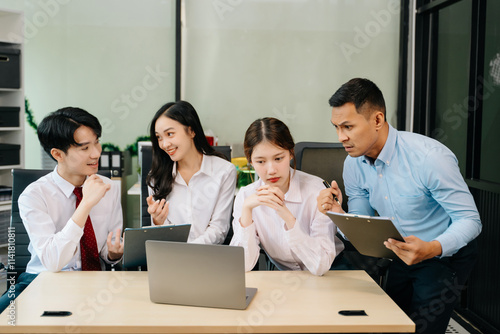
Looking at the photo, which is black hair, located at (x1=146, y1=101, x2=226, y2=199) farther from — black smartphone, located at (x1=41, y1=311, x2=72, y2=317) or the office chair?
black smartphone, located at (x1=41, y1=311, x2=72, y2=317)

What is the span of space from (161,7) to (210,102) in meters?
0.91

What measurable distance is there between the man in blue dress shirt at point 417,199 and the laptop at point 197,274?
0.60 meters

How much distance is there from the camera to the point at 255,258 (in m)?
1.99

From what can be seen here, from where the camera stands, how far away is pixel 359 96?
6.46 ft

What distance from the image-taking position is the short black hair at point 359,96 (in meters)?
1.97

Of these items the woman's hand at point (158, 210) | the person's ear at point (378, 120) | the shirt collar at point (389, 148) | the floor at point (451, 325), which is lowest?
the floor at point (451, 325)

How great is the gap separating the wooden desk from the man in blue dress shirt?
0.97 ft

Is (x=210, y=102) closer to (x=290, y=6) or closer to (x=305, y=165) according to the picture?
(x=290, y=6)

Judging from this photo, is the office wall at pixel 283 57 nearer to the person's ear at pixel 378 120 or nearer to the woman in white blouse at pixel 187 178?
the woman in white blouse at pixel 187 178

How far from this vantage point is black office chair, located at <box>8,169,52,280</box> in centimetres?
225

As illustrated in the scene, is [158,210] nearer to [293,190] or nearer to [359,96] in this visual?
[293,190]

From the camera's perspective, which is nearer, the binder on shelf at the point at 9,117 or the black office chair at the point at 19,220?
the black office chair at the point at 19,220

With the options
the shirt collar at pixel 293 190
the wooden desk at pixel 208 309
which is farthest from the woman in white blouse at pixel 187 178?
the wooden desk at pixel 208 309

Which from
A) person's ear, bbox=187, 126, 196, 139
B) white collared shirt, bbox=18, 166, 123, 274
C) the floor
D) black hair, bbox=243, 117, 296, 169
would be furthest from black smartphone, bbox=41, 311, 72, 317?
the floor
